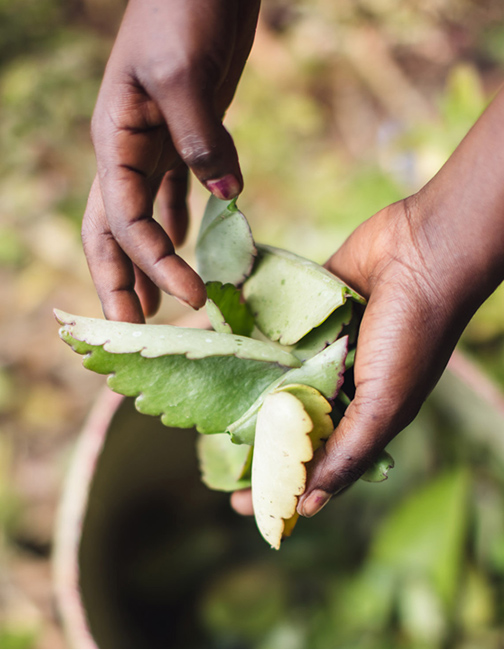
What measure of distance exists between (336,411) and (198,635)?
1.49ft

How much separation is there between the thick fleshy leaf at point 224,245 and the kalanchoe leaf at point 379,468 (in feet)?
0.58

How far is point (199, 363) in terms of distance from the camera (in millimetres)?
410

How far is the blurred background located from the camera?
0.69 metres

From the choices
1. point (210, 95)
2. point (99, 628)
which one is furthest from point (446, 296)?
point (99, 628)

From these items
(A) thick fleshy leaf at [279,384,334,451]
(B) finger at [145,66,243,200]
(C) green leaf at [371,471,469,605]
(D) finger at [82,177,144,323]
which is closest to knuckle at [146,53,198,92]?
(B) finger at [145,66,243,200]

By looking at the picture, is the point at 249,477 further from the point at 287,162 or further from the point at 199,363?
the point at 287,162

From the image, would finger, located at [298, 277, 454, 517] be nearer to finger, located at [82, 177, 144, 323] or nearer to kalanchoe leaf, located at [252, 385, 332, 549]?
kalanchoe leaf, located at [252, 385, 332, 549]

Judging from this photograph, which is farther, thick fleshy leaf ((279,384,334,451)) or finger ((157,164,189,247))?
finger ((157,164,189,247))

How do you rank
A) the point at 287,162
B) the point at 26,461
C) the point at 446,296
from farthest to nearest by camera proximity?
the point at 287,162, the point at 26,461, the point at 446,296

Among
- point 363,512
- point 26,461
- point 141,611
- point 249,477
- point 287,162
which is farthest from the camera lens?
point 287,162

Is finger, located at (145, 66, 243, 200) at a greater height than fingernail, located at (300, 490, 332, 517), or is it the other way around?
finger, located at (145, 66, 243, 200)

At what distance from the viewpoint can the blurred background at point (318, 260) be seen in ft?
2.27

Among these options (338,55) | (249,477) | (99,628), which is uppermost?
(338,55)

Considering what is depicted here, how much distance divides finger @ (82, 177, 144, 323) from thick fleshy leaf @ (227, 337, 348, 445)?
4.6 inches
